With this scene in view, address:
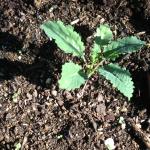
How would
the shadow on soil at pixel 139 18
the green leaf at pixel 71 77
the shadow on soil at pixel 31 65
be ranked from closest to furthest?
→ the green leaf at pixel 71 77 → the shadow on soil at pixel 31 65 → the shadow on soil at pixel 139 18

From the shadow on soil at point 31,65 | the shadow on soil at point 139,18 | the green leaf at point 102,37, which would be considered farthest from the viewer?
the shadow on soil at point 139,18

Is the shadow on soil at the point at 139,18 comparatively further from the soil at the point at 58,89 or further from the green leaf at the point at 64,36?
the green leaf at the point at 64,36

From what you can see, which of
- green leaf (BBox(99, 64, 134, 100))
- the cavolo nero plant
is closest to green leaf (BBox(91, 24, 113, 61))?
the cavolo nero plant

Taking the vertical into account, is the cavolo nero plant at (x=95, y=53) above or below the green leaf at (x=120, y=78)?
above

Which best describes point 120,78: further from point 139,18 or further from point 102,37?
point 139,18

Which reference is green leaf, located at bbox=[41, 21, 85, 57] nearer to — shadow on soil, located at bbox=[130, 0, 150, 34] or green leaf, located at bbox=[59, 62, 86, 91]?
green leaf, located at bbox=[59, 62, 86, 91]

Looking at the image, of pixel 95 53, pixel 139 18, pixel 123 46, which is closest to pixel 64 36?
pixel 95 53

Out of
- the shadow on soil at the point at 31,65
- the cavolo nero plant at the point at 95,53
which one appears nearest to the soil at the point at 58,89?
the shadow on soil at the point at 31,65

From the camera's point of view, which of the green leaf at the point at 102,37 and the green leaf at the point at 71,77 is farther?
the green leaf at the point at 102,37
